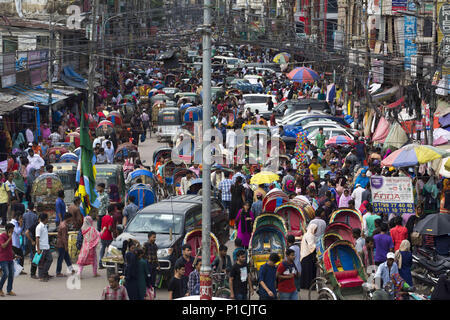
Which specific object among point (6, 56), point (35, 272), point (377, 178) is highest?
point (6, 56)

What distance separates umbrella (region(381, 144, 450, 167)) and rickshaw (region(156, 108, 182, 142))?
18274mm

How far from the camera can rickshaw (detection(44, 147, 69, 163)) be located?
2564 cm

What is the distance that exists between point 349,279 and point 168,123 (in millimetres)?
23958

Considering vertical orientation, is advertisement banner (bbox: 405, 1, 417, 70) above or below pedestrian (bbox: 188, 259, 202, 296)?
above

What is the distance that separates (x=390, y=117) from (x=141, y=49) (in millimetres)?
73063

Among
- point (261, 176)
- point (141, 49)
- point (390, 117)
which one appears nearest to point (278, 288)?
point (261, 176)

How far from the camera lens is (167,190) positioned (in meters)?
24.2

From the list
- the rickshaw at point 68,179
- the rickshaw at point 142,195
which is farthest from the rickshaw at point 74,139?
the rickshaw at point 142,195

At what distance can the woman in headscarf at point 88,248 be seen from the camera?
16.3m

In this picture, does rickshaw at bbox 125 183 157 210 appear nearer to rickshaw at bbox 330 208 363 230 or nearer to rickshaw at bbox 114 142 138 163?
rickshaw at bbox 330 208 363 230

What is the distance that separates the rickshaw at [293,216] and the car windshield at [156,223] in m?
2.39

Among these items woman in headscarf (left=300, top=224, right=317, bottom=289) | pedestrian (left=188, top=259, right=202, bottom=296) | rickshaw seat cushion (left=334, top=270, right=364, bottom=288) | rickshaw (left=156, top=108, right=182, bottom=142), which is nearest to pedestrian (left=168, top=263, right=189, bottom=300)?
pedestrian (left=188, top=259, right=202, bottom=296)

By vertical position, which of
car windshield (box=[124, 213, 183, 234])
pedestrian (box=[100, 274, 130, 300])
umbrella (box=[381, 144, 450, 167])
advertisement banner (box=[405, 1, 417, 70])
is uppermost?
advertisement banner (box=[405, 1, 417, 70])

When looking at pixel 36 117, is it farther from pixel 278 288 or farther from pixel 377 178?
pixel 278 288
